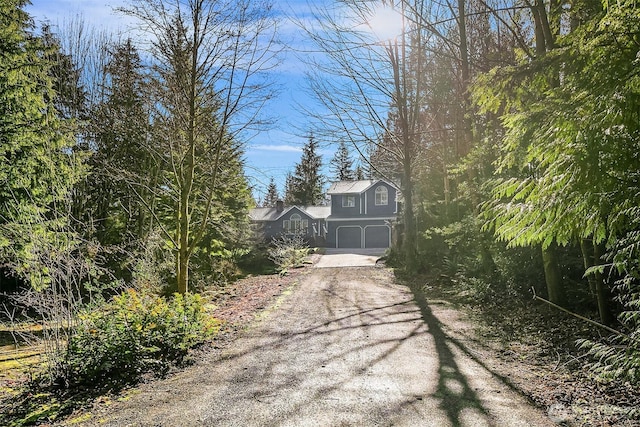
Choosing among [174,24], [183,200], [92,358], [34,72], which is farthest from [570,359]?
[34,72]

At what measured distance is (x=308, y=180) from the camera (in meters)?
45.3

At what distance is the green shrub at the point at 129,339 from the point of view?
167 inches

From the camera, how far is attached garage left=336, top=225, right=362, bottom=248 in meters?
32.3

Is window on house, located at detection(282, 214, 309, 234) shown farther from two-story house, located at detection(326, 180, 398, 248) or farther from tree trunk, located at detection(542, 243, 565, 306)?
tree trunk, located at detection(542, 243, 565, 306)

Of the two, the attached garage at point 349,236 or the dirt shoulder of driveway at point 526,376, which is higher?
the attached garage at point 349,236

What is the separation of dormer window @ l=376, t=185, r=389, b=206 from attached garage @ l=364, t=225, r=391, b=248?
200cm

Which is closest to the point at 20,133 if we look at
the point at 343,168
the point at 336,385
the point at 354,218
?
the point at 336,385

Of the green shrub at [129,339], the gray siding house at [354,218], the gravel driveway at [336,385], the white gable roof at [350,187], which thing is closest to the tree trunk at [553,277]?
the gravel driveway at [336,385]

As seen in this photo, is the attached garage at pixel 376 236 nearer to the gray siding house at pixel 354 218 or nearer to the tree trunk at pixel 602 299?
the gray siding house at pixel 354 218

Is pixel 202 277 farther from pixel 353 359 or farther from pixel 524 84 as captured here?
pixel 524 84

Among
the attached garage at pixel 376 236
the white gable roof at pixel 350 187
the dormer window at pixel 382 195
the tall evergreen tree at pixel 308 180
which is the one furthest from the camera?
the tall evergreen tree at pixel 308 180

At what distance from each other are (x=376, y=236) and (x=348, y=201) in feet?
12.7

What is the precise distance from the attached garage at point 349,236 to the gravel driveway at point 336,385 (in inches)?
1014

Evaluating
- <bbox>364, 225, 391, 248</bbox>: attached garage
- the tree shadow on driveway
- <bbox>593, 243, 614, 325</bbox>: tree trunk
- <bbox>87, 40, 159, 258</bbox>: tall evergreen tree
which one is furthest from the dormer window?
<bbox>593, 243, 614, 325</bbox>: tree trunk
